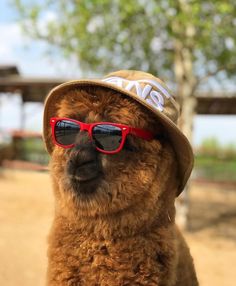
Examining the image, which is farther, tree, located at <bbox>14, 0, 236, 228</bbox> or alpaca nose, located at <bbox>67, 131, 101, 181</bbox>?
tree, located at <bbox>14, 0, 236, 228</bbox>

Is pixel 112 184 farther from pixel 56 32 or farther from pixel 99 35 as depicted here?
pixel 56 32

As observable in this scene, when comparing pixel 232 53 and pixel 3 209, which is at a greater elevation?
pixel 232 53

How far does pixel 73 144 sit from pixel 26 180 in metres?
12.3

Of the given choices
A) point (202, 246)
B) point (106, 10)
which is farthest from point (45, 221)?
point (106, 10)

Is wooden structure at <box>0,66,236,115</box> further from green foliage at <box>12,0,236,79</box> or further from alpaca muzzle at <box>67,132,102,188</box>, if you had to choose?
alpaca muzzle at <box>67,132,102,188</box>

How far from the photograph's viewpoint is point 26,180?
13.8 m

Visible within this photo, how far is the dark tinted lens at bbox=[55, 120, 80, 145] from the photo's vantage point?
1.86m

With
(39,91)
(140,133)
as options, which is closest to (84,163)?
(140,133)

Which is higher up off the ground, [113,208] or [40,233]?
[113,208]

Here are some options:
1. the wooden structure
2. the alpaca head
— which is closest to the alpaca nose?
the alpaca head

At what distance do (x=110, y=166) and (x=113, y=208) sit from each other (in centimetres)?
16

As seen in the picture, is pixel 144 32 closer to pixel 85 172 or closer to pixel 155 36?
pixel 155 36

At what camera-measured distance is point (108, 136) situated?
179 cm

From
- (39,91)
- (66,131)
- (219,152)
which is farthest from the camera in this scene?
(219,152)
